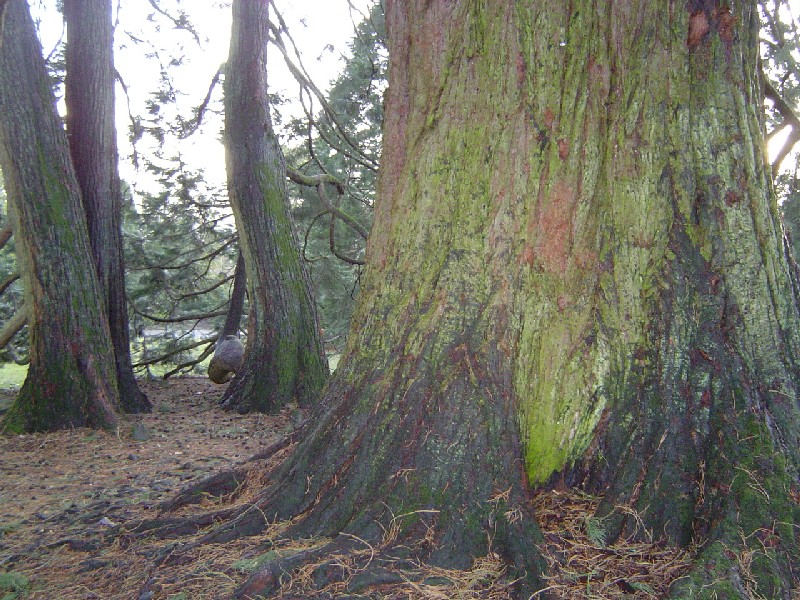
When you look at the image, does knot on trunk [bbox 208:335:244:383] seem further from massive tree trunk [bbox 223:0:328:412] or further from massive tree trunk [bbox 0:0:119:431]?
massive tree trunk [bbox 0:0:119:431]

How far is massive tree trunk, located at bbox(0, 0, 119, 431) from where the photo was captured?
5.71 m

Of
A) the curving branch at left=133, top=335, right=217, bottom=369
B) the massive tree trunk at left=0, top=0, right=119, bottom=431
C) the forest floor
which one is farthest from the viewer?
the curving branch at left=133, top=335, right=217, bottom=369

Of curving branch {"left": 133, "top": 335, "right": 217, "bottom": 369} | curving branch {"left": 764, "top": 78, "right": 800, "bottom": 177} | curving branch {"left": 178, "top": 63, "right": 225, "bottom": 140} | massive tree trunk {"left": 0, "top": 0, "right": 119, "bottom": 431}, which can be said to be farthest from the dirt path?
curving branch {"left": 178, "top": 63, "right": 225, "bottom": 140}

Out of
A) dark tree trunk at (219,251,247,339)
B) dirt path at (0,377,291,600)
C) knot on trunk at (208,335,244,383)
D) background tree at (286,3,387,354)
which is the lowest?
dirt path at (0,377,291,600)

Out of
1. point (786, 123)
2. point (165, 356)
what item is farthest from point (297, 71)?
point (786, 123)

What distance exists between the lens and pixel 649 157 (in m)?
2.76

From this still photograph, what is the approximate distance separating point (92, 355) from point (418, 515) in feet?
14.9

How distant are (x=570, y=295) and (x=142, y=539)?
2.27 meters

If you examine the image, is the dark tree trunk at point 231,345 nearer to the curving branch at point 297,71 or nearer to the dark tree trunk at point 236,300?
the dark tree trunk at point 236,300

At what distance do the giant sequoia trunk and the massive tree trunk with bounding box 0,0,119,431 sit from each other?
3.75 meters

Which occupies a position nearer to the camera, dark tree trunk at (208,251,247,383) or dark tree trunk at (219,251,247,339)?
dark tree trunk at (208,251,247,383)

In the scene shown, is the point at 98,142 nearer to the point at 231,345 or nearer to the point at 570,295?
the point at 231,345

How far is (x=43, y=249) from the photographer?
5.84 m

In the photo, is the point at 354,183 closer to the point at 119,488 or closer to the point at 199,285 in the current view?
the point at 199,285
